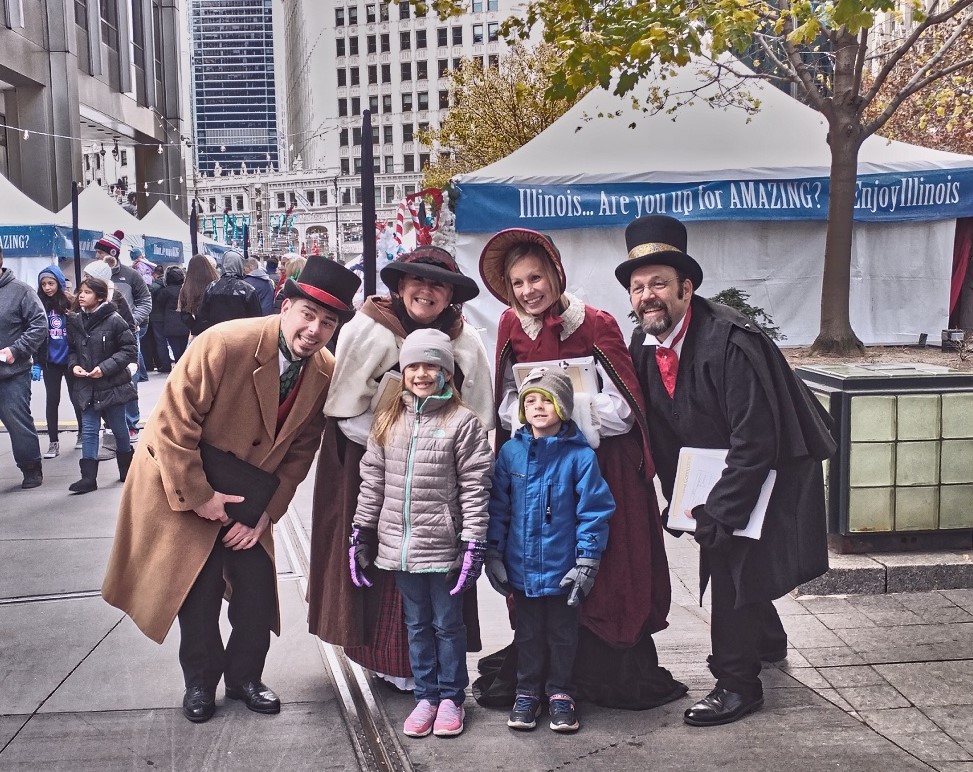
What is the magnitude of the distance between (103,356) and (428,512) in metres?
5.44

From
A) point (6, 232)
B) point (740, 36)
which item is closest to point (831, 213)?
point (740, 36)

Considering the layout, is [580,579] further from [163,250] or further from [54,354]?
[163,250]

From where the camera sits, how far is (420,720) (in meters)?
3.87

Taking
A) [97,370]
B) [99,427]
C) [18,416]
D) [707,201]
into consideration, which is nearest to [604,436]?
[97,370]

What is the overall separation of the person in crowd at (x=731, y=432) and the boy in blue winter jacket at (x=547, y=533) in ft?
1.39

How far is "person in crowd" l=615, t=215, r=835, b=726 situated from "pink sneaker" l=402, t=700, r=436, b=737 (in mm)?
Answer: 952

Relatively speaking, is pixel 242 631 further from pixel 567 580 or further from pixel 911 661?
pixel 911 661

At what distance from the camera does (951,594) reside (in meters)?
5.40

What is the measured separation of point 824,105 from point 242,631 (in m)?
10.2

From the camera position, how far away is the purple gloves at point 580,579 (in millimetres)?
3695

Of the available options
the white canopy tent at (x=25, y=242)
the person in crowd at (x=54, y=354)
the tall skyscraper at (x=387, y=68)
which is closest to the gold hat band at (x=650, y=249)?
the person in crowd at (x=54, y=354)

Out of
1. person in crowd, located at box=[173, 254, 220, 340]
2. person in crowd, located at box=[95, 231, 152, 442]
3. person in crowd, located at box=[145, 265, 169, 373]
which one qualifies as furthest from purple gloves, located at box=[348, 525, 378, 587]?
person in crowd, located at box=[145, 265, 169, 373]

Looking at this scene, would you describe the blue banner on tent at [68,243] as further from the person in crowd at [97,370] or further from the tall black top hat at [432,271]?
the tall black top hat at [432,271]

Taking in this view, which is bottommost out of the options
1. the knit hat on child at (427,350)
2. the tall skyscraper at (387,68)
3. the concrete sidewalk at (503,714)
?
the concrete sidewalk at (503,714)
